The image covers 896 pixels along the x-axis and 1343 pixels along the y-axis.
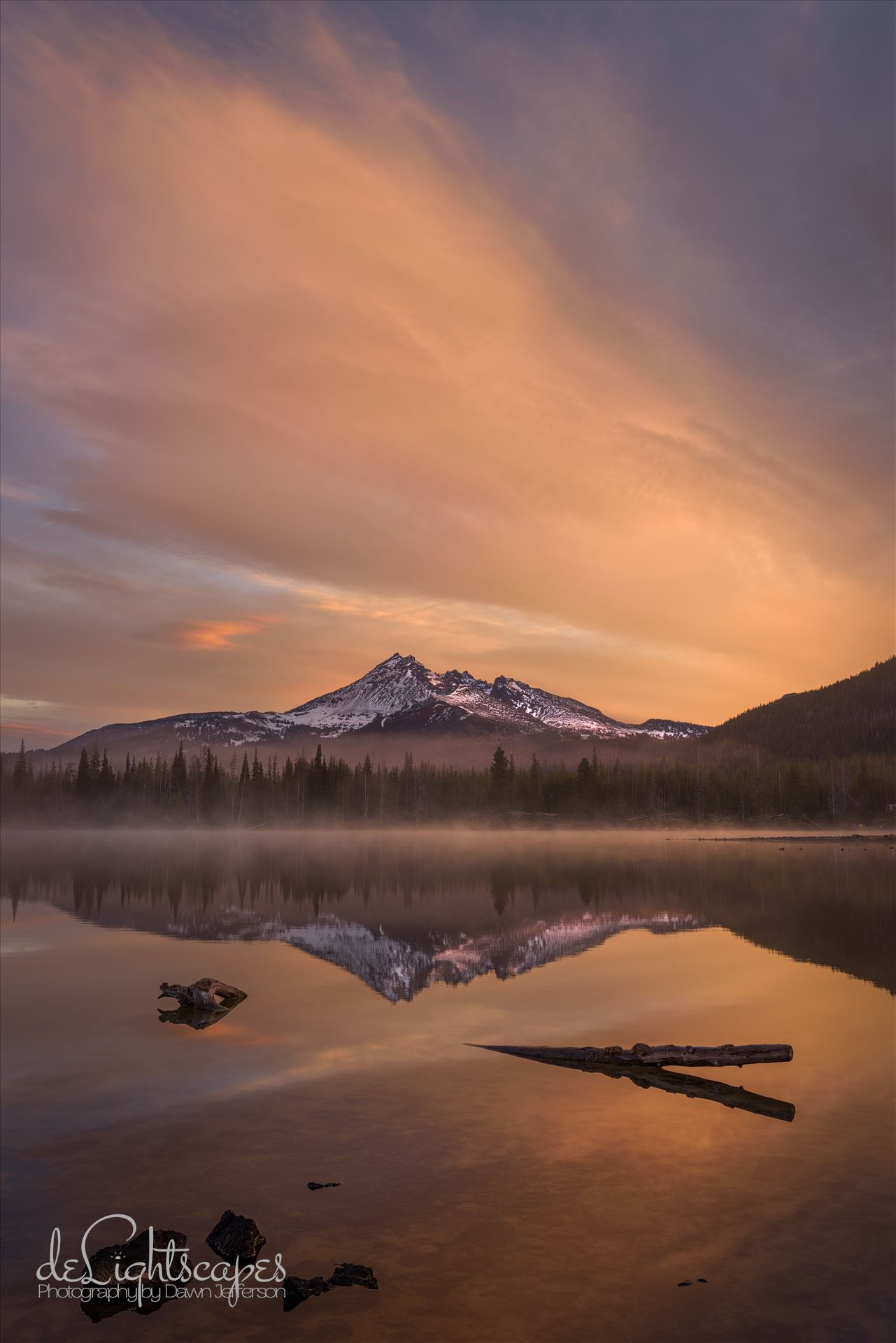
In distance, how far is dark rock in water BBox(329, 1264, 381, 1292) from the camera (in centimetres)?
1070

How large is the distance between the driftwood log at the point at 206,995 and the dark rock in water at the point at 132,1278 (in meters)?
14.3

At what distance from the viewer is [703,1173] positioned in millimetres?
13969

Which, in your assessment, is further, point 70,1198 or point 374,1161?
point 374,1161

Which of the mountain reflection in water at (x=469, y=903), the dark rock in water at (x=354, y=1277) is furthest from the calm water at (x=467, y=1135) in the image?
the mountain reflection in water at (x=469, y=903)

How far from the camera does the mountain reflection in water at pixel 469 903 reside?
3672 centimetres

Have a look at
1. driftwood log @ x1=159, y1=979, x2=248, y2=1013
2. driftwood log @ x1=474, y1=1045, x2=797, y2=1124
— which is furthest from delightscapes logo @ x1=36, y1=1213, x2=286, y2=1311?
driftwood log @ x1=159, y1=979, x2=248, y2=1013

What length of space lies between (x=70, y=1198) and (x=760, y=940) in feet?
111

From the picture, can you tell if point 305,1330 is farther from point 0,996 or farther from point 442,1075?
point 0,996

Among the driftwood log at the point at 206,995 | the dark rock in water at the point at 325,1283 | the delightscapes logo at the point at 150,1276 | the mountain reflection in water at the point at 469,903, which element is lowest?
the mountain reflection in water at the point at 469,903

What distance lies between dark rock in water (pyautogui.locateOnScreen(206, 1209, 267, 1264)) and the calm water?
19cm

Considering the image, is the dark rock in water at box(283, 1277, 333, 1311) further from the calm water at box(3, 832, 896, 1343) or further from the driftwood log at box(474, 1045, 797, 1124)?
the driftwood log at box(474, 1045, 797, 1124)

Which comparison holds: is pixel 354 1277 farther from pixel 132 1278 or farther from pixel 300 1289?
pixel 132 1278

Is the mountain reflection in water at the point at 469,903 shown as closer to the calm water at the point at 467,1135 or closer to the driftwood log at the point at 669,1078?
the calm water at the point at 467,1135

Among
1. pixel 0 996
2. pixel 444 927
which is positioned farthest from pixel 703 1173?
pixel 444 927
